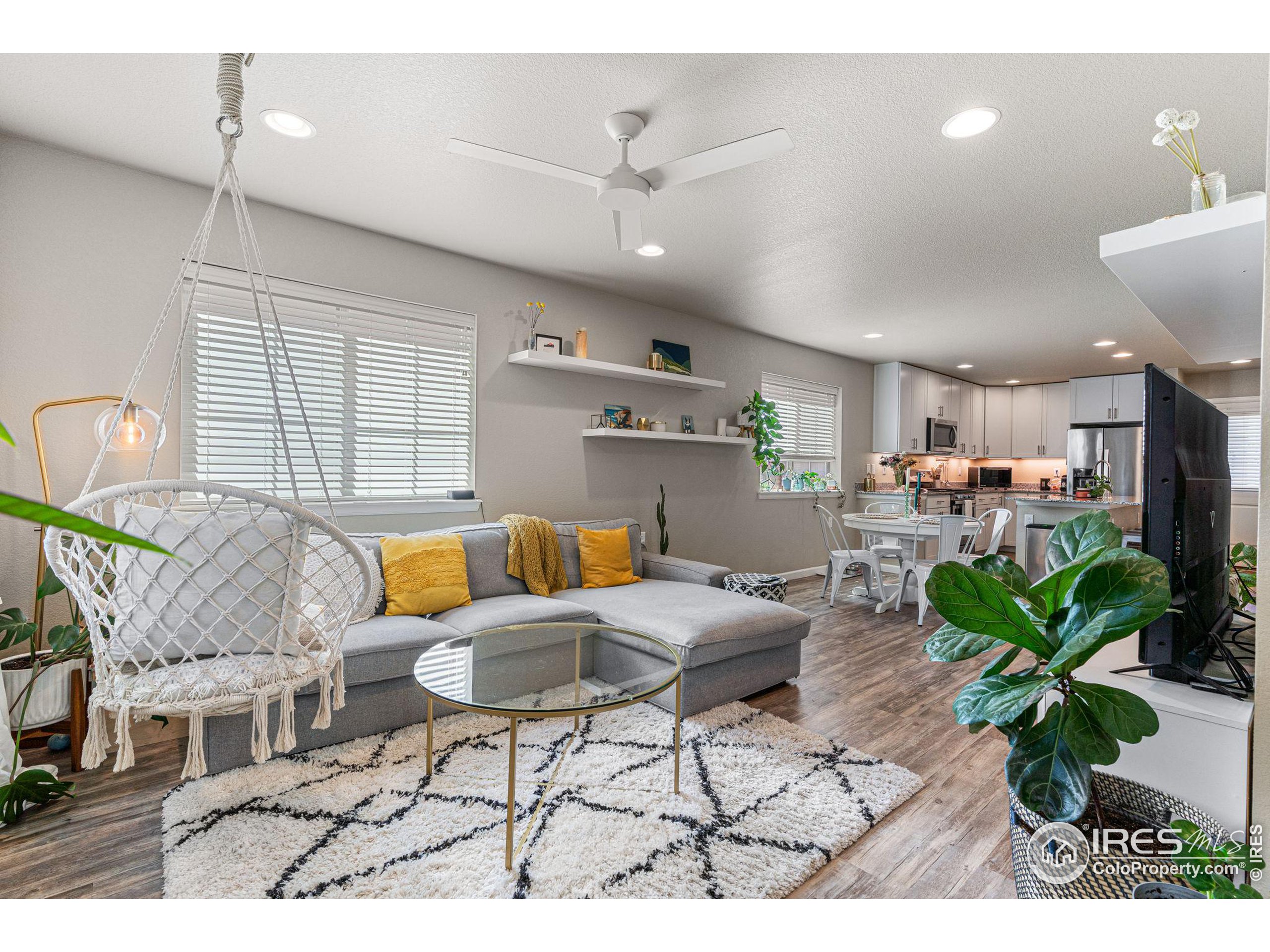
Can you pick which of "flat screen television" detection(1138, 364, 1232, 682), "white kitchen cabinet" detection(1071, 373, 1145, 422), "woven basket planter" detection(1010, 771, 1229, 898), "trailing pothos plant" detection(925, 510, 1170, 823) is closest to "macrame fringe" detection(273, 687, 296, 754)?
"trailing pothos plant" detection(925, 510, 1170, 823)

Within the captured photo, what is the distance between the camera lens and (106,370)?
2.79 metres

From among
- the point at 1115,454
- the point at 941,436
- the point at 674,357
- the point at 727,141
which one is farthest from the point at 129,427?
the point at 1115,454

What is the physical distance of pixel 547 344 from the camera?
4.16 m

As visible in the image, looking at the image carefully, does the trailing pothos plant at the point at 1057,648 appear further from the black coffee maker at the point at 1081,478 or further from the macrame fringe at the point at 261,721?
the black coffee maker at the point at 1081,478

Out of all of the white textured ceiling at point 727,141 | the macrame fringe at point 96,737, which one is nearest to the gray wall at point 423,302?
the white textured ceiling at point 727,141

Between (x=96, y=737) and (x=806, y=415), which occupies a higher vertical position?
(x=806, y=415)

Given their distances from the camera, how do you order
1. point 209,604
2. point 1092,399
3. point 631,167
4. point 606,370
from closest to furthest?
point 209,604 → point 631,167 → point 606,370 → point 1092,399

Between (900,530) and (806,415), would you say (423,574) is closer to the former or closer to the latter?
(900,530)

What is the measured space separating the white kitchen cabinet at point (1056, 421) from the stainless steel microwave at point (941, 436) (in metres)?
1.23

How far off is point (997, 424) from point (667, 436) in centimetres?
601

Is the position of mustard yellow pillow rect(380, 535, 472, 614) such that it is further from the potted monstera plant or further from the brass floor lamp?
the potted monstera plant

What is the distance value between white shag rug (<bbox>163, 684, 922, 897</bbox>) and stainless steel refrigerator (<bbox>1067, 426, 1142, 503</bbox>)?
6050mm
